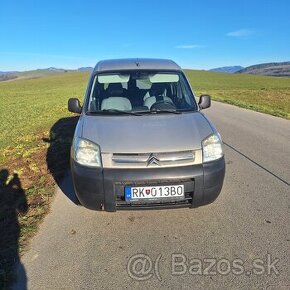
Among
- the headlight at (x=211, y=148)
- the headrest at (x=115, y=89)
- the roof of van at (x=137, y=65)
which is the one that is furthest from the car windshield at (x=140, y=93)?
the headlight at (x=211, y=148)

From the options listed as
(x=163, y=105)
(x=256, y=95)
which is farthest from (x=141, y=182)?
(x=256, y=95)

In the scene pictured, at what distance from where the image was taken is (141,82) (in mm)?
5770

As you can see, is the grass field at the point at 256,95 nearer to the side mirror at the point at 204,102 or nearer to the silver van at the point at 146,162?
the side mirror at the point at 204,102

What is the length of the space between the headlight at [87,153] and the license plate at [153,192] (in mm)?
458

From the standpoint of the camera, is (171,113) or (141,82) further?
(141,82)

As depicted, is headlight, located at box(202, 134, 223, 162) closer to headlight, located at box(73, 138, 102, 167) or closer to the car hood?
the car hood

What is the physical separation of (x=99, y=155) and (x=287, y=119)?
433 inches

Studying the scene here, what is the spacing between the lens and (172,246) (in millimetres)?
3822

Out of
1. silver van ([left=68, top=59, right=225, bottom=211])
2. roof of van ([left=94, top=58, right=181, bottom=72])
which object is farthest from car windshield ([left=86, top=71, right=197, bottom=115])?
silver van ([left=68, top=59, right=225, bottom=211])

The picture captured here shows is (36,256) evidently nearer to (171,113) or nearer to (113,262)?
(113,262)

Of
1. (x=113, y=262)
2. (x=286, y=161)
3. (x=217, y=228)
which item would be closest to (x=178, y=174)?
(x=217, y=228)

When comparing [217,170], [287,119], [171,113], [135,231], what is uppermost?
[171,113]

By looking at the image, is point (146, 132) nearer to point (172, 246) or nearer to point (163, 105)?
point (163, 105)

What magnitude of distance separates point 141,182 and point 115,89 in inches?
82.0
